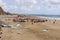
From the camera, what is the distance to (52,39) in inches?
514

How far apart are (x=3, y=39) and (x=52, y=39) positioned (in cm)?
354

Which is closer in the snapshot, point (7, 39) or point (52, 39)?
point (7, 39)

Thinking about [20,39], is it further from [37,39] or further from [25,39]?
[37,39]

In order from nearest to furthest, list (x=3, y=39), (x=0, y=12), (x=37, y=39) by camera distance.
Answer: (x=3, y=39), (x=37, y=39), (x=0, y=12)

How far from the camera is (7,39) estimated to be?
1209cm

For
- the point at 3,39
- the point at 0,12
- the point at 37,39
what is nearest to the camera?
the point at 3,39

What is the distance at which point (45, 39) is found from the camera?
1295cm

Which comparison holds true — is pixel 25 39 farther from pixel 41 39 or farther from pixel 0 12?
pixel 0 12

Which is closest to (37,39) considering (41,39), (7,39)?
→ (41,39)

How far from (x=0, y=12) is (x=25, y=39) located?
54.7 m

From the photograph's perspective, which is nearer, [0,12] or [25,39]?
[25,39]

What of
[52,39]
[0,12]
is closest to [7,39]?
[52,39]

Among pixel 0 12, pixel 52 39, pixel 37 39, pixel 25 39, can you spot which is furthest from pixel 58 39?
pixel 0 12

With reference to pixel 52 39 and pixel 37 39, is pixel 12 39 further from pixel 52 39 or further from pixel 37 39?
pixel 52 39
